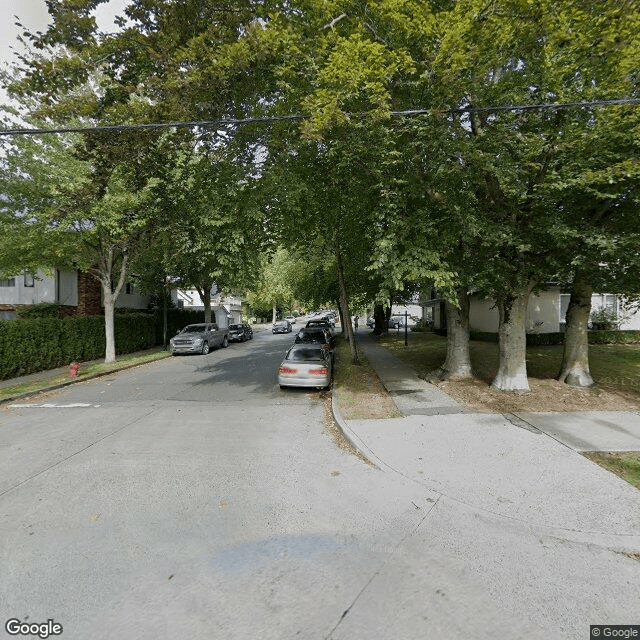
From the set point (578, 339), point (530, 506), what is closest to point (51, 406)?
point (530, 506)

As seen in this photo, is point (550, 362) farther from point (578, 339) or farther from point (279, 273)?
point (279, 273)

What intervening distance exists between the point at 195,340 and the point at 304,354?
12.4 metres

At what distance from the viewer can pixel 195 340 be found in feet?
74.0

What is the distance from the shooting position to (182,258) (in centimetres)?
2277

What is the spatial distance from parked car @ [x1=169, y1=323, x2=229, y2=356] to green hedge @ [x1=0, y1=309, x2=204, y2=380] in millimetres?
2553

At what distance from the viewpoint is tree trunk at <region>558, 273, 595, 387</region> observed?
10.7m

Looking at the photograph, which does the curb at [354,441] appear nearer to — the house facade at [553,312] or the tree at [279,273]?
the tree at [279,273]

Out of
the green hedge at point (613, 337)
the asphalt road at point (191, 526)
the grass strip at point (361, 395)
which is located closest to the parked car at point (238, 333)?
the grass strip at point (361, 395)

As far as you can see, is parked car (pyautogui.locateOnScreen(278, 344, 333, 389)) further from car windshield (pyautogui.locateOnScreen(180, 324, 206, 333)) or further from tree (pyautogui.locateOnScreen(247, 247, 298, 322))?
car windshield (pyautogui.locateOnScreen(180, 324, 206, 333))

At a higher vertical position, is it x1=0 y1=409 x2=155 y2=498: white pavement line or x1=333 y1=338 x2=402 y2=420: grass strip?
x1=333 y1=338 x2=402 y2=420: grass strip

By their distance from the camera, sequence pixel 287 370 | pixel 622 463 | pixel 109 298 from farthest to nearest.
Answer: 1. pixel 109 298
2. pixel 287 370
3. pixel 622 463

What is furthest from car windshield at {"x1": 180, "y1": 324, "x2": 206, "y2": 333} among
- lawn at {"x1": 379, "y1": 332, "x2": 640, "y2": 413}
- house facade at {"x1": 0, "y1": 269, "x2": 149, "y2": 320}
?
lawn at {"x1": 379, "y1": 332, "x2": 640, "y2": 413}

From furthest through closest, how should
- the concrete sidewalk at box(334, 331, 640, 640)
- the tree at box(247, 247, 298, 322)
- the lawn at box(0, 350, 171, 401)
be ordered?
the tree at box(247, 247, 298, 322) → the lawn at box(0, 350, 171, 401) → the concrete sidewalk at box(334, 331, 640, 640)

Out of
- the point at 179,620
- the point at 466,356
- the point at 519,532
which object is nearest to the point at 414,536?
the point at 519,532
